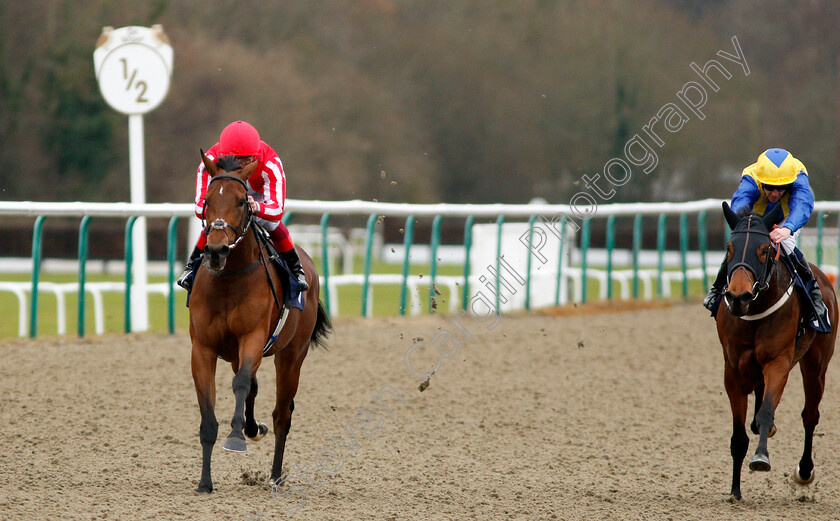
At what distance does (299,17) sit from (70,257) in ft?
27.5

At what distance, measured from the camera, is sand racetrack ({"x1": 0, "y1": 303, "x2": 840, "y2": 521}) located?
4793mm

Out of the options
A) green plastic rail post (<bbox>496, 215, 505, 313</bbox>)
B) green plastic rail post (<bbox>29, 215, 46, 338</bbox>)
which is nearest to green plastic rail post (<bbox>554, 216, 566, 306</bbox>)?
green plastic rail post (<bbox>496, 215, 505, 313</bbox>)

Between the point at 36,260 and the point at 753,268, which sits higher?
the point at 36,260

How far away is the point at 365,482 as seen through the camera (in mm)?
5258

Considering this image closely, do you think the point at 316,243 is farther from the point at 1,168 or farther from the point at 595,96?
the point at 1,168

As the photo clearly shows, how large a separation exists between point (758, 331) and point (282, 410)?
2.30m

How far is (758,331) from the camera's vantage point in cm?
504

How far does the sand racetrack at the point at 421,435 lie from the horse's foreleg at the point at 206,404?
10 cm

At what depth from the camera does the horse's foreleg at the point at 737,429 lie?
199 inches

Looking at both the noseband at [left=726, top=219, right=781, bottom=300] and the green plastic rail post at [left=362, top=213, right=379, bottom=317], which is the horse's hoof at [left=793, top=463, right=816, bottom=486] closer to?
the noseband at [left=726, top=219, right=781, bottom=300]

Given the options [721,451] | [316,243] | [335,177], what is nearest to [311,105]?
[335,177]

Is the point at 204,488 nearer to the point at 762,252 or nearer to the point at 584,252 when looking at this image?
the point at 762,252

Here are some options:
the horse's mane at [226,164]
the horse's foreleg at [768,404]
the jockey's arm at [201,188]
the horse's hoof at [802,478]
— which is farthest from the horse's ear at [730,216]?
the jockey's arm at [201,188]

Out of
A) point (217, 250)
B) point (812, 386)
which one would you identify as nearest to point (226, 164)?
point (217, 250)
